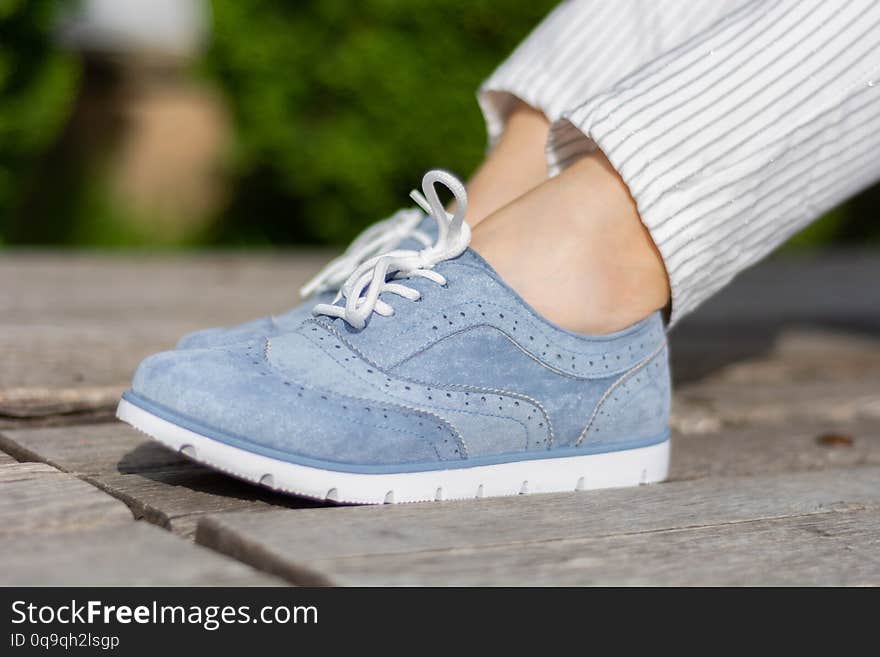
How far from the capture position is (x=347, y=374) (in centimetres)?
97

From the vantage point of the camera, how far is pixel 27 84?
304 cm

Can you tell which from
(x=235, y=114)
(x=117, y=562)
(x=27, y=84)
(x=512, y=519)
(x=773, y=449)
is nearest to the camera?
(x=117, y=562)

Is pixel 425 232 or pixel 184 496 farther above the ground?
pixel 425 232

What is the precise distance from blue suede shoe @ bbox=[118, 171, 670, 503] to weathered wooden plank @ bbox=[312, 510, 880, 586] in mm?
185

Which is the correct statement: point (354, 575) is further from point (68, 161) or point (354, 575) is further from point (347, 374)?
point (68, 161)

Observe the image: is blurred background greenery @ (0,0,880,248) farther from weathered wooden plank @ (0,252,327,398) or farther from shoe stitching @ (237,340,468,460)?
shoe stitching @ (237,340,468,460)

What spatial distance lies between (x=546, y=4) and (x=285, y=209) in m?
1.40

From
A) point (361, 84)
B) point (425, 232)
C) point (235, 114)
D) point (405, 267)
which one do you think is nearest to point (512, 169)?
point (425, 232)

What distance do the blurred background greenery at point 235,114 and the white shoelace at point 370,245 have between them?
6.33 feet

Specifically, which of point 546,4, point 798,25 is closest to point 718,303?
point 546,4

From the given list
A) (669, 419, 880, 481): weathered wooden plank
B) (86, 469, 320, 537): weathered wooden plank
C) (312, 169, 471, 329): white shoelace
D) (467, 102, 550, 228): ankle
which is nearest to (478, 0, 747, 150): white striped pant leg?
(467, 102, 550, 228): ankle

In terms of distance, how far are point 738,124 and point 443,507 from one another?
459 mm

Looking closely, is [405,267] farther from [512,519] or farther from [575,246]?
[512,519]

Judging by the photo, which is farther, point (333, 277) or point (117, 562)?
point (333, 277)
